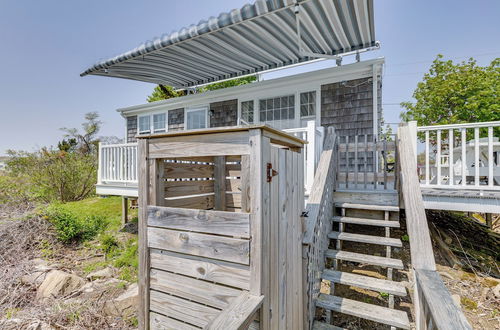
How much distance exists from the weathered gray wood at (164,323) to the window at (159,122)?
7.69 metres

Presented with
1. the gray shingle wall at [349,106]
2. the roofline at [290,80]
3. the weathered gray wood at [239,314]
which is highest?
the roofline at [290,80]

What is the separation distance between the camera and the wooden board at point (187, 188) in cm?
187

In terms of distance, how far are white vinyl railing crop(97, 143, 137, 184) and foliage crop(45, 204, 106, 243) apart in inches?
41.0

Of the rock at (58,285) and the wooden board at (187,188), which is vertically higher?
the wooden board at (187,188)

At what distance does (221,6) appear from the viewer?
22.8ft

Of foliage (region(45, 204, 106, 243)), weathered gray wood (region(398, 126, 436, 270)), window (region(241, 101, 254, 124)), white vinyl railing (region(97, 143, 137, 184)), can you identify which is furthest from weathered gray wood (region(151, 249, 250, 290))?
window (region(241, 101, 254, 124))

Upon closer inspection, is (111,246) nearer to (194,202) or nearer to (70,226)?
(70,226)

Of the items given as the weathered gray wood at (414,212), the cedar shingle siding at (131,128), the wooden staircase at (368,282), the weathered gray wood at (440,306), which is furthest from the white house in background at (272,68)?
the weathered gray wood at (440,306)

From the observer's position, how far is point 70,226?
5398 mm

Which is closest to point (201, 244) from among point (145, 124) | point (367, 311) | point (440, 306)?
point (440, 306)

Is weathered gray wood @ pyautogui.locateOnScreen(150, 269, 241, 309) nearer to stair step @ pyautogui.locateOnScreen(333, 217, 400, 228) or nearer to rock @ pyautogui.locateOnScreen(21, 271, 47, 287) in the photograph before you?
stair step @ pyautogui.locateOnScreen(333, 217, 400, 228)

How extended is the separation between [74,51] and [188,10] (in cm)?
619

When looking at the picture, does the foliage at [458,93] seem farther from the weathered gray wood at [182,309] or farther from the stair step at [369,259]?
the weathered gray wood at [182,309]

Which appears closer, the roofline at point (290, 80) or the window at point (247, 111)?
the roofline at point (290, 80)
